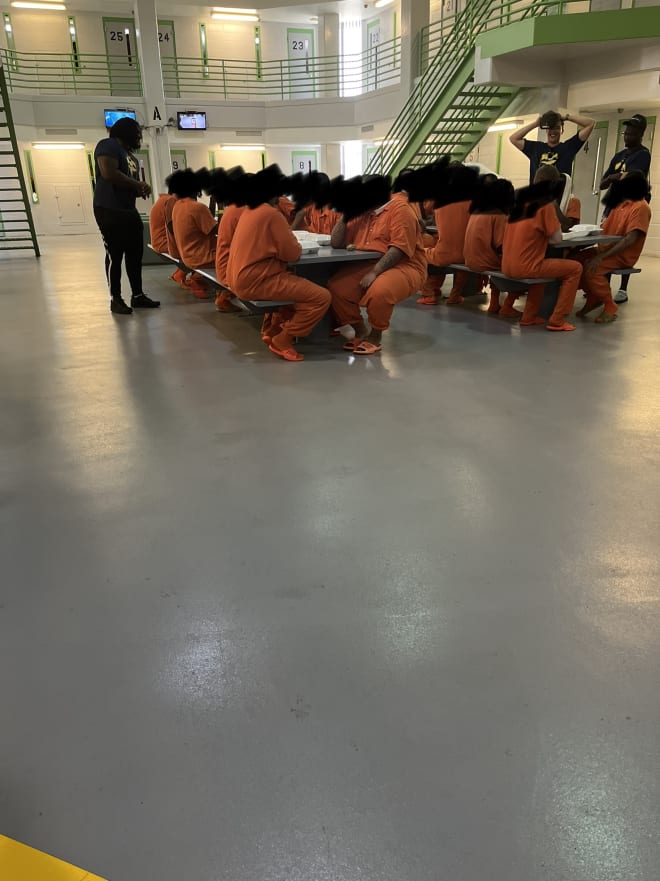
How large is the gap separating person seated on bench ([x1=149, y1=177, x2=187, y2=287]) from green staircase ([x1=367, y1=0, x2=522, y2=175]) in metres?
4.50

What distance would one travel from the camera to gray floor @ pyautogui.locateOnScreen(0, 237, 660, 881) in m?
1.27

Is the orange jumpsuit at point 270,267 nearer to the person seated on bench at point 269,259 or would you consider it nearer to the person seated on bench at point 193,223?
the person seated on bench at point 269,259

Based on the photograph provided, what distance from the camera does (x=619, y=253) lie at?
217 inches

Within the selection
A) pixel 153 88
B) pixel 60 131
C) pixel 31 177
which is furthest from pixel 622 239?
pixel 31 177

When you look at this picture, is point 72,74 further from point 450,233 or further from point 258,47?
point 450,233

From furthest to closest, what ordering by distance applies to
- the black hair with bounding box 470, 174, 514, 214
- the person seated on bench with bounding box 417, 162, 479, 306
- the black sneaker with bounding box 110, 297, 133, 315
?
the black sneaker with bounding box 110, 297, 133, 315
the person seated on bench with bounding box 417, 162, 479, 306
the black hair with bounding box 470, 174, 514, 214

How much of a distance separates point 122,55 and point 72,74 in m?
1.40

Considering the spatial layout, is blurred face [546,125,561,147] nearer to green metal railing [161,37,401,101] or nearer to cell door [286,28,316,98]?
green metal railing [161,37,401,101]

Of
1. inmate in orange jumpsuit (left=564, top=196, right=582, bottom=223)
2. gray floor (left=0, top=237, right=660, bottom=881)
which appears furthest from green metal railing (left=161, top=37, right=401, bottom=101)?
gray floor (left=0, top=237, right=660, bottom=881)

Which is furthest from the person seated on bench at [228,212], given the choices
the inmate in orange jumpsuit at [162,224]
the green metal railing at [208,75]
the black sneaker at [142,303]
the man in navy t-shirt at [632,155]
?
the green metal railing at [208,75]

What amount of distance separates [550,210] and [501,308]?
1267 millimetres

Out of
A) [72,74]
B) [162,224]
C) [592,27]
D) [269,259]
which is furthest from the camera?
[72,74]

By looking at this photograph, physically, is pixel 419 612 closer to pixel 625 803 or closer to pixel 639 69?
pixel 625 803

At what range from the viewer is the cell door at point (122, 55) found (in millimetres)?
16500
